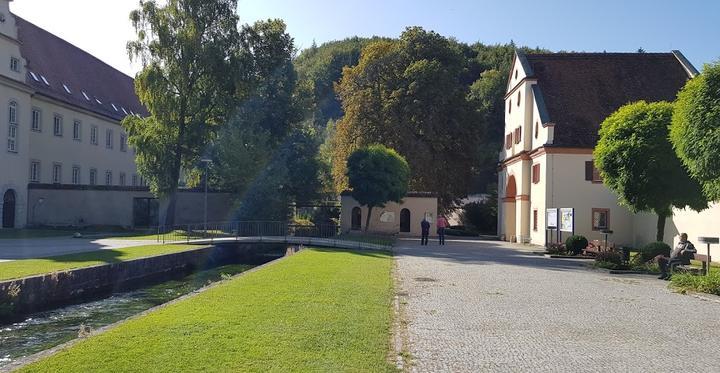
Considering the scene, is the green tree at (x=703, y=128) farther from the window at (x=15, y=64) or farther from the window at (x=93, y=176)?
the window at (x=93, y=176)

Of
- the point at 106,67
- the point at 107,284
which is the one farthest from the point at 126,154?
the point at 107,284

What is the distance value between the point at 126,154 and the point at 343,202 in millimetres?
25699

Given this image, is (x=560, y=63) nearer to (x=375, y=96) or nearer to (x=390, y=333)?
(x=375, y=96)

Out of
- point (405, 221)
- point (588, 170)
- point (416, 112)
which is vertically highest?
point (416, 112)

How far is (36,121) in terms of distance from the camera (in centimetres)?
4522

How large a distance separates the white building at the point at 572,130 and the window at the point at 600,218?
0.05 meters

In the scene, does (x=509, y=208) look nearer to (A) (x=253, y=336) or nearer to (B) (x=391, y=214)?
(B) (x=391, y=214)

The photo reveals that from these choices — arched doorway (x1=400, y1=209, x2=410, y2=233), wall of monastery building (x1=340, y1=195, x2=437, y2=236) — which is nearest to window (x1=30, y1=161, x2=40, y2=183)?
wall of monastery building (x1=340, y1=195, x2=437, y2=236)

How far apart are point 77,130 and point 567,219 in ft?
128

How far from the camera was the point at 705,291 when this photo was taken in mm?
15305

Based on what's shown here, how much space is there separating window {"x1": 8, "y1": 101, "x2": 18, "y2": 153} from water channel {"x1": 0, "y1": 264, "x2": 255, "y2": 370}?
25.4 meters

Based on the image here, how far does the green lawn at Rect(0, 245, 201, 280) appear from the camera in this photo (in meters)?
16.9

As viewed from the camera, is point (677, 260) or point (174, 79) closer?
point (677, 260)

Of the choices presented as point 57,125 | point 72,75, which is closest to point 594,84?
point 57,125
